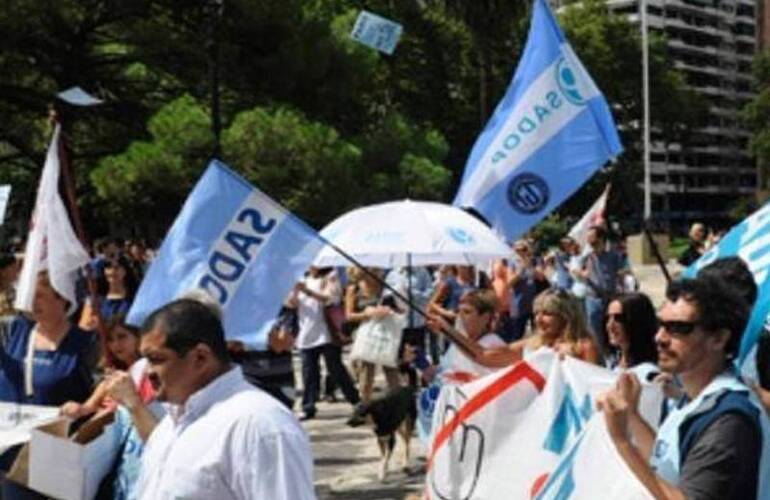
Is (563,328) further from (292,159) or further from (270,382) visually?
(292,159)

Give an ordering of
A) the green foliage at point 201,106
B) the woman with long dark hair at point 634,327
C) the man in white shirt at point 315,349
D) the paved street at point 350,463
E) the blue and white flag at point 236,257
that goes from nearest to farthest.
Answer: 1. the woman with long dark hair at point 634,327
2. the blue and white flag at point 236,257
3. the paved street at point 350,463
4. the man in white shirt at point 315,349
5. the green foliage at point 201,106

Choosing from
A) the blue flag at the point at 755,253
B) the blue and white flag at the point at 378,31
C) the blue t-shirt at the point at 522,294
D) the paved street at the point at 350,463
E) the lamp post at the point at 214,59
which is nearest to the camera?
the blue flag at the point at 755,253

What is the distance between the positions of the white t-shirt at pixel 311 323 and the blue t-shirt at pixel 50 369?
19.7 feet

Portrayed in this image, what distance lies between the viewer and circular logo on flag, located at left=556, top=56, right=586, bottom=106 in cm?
742

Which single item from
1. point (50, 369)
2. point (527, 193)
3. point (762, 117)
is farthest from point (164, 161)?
point (762, 117)

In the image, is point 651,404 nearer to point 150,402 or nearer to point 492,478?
point 492,478

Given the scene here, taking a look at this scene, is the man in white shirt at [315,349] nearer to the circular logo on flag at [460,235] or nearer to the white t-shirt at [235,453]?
the circular logo on flag at [460,235]

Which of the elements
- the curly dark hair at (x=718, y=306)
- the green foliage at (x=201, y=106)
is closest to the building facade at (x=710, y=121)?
the green foliage at (x=201, y=106)

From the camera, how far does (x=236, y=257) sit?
5.59 metres

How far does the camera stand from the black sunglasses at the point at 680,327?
10.3ft

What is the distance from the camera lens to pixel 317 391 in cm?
1146

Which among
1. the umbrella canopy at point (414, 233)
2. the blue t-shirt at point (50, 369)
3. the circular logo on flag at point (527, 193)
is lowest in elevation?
the blue t-shirt at point (50, 369)

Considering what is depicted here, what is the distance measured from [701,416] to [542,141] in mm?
4598

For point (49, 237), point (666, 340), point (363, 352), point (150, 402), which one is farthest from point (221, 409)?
point (363, 352)
